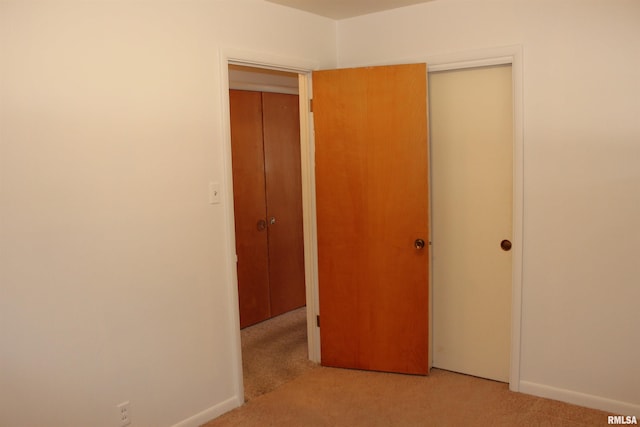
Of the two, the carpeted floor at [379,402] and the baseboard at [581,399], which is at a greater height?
the baseboard at [581,399]

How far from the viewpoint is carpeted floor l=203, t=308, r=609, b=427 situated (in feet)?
8.98

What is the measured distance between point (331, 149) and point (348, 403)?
60.6 inches

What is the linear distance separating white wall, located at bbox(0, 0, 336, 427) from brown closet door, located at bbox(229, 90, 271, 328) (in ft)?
4.23

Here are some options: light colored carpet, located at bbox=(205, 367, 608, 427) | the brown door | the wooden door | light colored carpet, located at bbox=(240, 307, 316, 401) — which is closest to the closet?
light colored carpet, located at bbox=(240, 307, 316, 401)

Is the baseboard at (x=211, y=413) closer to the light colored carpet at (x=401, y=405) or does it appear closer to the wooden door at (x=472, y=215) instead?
the light colored carpet at (x=401, y=405)

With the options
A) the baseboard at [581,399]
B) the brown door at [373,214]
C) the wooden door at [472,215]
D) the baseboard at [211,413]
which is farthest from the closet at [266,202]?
the baseboard at [581,399]

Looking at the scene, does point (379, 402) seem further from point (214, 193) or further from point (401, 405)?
point (214, 193)

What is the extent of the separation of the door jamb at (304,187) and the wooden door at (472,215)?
2.62 ft

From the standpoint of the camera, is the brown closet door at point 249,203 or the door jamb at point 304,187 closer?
the door jamb at point 304,187

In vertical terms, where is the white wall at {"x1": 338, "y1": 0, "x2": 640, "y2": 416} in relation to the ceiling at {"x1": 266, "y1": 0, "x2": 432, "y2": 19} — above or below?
below

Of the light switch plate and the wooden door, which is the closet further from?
the wooden door

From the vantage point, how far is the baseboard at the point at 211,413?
2707mm

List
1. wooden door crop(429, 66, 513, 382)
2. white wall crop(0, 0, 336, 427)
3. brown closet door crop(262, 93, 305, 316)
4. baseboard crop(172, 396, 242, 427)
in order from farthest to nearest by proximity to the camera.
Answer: brown closet door crop(262, 93, 305, 316), wooden door crop(429, 66, 513, 382), baseboard crop(172, 396, 242, 427), white wall crop(0, 0, 336, 427)

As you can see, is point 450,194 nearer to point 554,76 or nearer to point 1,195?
point 554,76
